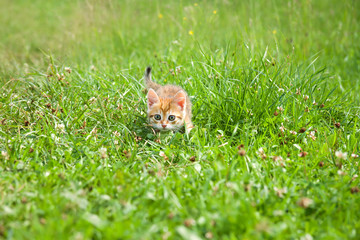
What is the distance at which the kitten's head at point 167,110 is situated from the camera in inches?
144

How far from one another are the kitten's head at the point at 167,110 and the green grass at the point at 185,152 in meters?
0.15

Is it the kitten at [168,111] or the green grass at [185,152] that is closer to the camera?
the green grass at [185,152]

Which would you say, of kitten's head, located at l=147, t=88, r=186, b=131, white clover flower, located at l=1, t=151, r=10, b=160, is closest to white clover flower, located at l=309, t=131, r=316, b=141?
kitten's head, located at l=147, t=88, r=186, b=131

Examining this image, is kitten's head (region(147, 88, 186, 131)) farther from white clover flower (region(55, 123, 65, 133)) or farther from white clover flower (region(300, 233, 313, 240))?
white clover flower (region(300, 233, 313, 240))

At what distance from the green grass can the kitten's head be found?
15 centimetres

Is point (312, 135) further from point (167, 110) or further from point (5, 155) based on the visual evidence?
point (5, 155)

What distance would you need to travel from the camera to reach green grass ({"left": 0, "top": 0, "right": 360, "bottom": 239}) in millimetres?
2191

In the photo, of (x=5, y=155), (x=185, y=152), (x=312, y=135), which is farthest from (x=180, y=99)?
(x=5, y=155)

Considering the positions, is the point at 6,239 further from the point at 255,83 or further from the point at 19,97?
the point at 255,83

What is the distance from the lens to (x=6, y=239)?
2035 millimetres

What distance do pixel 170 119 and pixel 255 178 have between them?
1.36 m

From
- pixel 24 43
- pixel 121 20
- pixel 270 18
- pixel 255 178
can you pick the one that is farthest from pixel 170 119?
pixel 24 43

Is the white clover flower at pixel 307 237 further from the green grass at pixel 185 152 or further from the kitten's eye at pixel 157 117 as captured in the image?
the kitten's eye at pixel 157 117

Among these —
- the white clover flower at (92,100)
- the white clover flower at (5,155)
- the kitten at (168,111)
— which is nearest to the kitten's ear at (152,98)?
the kitten at (168,111)
